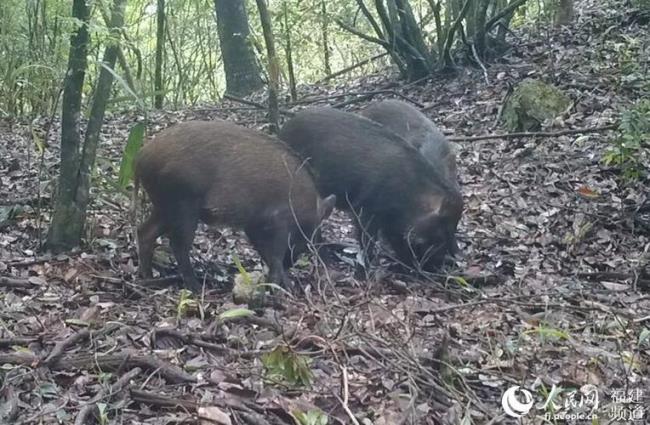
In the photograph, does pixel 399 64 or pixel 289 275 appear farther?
pixel 399 64

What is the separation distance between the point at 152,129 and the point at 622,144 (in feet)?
17.3

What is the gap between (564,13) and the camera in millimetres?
12156

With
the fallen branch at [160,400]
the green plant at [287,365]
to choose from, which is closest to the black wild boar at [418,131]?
the green plant at [287,365]

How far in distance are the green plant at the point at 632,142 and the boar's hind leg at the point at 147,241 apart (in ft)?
12.5

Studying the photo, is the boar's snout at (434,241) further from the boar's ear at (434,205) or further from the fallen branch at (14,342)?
the fallen branch at (14,342)

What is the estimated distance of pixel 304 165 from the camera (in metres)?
6.42

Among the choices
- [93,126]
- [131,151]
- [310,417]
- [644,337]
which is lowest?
[644,337]

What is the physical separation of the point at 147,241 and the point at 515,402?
2881 mm

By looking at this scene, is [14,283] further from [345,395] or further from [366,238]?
[366,238]

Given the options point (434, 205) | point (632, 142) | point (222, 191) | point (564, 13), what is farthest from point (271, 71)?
point (564, 13)

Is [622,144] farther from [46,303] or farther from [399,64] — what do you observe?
[46,303]

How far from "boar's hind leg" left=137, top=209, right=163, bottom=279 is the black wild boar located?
2.35 metres

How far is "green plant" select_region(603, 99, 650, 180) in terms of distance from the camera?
284 inches

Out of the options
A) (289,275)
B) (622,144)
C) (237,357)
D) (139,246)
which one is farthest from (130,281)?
(622,144)
